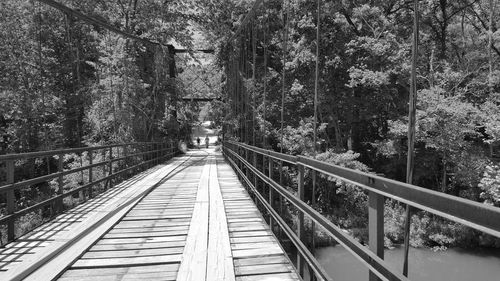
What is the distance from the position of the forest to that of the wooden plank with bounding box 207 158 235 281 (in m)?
10.3

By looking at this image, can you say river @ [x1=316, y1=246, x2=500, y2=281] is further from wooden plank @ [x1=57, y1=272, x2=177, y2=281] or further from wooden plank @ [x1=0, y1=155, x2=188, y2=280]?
wooden plank @ [x1=57, y1=272, x2=177, y2=281]

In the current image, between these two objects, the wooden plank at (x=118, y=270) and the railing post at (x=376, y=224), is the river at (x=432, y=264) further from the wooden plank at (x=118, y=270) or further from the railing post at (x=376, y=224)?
the railing post at (x=376, y=224)

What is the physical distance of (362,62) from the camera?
1875 centimetres

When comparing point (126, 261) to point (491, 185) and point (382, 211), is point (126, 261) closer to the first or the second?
point (382, 211)

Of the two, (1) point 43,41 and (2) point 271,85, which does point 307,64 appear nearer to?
(2) point 271,85

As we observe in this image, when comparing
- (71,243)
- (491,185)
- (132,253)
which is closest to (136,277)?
(132,253)

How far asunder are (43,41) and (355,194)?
18.1 meters

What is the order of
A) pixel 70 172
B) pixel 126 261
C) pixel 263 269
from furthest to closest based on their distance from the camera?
pixel 70 172 < pixel 126 261 < pixel 263 269

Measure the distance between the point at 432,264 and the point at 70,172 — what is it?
14.4m

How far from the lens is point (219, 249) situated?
13.5ft

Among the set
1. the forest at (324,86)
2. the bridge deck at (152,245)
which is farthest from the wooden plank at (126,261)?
the forest at (324,86)

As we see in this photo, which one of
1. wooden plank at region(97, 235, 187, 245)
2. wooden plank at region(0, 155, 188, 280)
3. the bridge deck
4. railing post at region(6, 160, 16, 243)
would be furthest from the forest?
railing post at region(6, 160, 16, 243)

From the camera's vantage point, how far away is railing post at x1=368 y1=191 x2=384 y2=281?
6.26 ft

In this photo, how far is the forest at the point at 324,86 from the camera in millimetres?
17578
